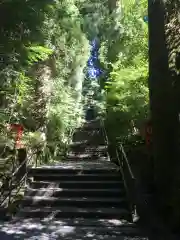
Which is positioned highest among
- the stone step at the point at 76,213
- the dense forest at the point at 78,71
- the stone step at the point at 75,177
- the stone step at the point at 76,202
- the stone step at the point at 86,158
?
the dense forest at the point at 78,71

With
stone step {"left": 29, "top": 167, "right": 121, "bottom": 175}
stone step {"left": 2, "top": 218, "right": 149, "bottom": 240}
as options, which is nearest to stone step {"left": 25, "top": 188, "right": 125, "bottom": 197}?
stone step {"left": 29, "top": 167, "right": 121, "bottom": 175}

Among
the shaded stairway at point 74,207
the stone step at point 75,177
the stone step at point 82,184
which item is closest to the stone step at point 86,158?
the shaded stairway at point 74,207

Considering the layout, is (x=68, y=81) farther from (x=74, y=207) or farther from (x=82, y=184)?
(x=74, y=207)

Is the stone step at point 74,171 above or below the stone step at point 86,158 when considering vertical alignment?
below

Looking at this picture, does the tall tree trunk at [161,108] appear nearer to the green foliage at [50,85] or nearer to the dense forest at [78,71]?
the dense forest at [78,71]

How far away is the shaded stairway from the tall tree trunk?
1191 millimetres

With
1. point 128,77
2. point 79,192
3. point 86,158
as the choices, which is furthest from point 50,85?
point 79,192

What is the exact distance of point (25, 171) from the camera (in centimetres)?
878

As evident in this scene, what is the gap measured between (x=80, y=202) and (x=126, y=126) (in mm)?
6098

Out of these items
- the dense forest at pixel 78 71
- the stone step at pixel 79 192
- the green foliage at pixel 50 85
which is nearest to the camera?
the dense forest at pixel 78 71

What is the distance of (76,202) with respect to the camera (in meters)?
7.71

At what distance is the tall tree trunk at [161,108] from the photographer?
6.91m

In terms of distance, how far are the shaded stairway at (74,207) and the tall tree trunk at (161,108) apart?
119 cm

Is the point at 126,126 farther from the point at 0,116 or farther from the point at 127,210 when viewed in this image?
the point at 0,116
